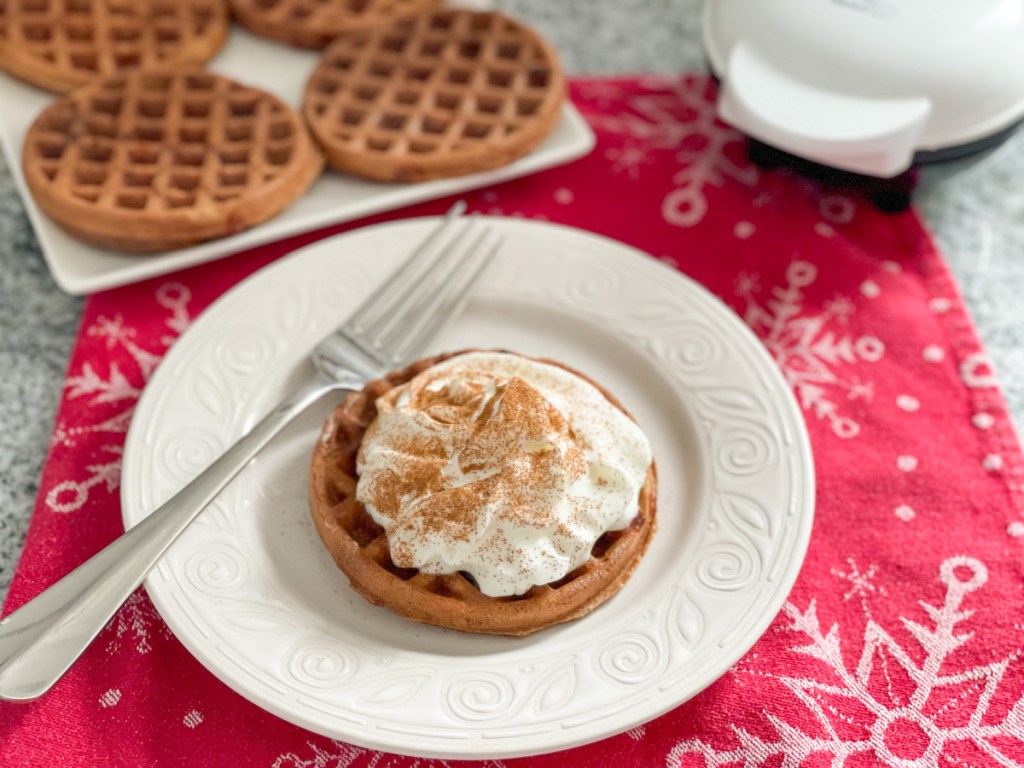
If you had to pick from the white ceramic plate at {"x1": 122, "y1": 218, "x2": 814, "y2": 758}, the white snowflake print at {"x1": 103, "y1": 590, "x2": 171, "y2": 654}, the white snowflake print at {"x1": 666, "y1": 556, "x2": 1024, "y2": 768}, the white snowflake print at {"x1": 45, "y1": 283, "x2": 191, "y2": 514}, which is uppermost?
the white ceramic plate at {"x1": 122, "y1": 218, "x2": 814, "y2": 758}

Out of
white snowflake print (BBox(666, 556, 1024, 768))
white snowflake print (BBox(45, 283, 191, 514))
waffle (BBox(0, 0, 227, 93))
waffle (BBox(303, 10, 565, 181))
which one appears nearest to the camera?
white snowflake print (BBox(666, 556, 1024, 768))

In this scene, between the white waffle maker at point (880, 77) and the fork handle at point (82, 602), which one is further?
the white waffle maker at point (880, 77)

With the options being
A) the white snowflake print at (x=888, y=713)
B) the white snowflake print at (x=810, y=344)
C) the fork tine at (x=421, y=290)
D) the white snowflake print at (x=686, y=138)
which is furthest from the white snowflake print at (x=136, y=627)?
the white snowflake print at (x=686, y=138)

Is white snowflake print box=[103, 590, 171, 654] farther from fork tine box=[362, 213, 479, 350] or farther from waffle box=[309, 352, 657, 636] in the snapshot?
fork tine box=[362, 213, 479, 350]

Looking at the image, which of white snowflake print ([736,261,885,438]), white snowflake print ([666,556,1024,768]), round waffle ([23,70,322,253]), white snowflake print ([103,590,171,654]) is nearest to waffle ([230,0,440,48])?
round waffle ([23,70,322,253])

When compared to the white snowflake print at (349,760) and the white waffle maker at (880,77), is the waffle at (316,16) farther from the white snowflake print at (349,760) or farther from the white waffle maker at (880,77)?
the white snowflake print at (349,760)

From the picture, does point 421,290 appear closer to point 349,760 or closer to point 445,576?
point 445,576
